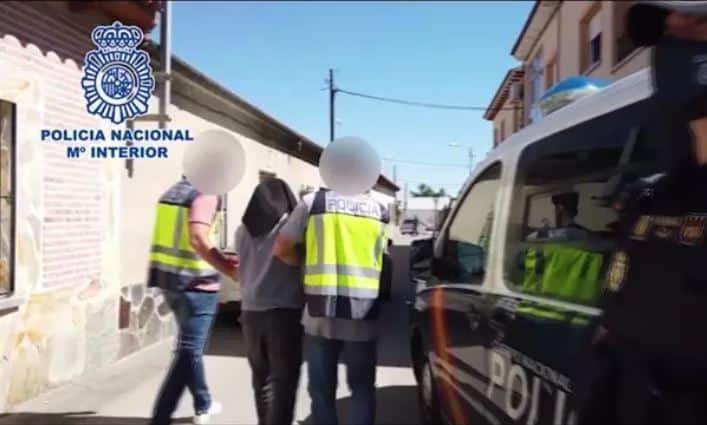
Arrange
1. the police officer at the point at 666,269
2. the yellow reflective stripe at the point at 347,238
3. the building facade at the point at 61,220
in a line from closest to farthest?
the police officer at the point at 666,269 < the yellow reflective stripe at the point at 347,238 < the building facade at the point at 61,220

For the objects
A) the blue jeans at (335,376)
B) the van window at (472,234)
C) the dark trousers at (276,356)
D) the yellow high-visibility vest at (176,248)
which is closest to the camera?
the van window at (472,234)

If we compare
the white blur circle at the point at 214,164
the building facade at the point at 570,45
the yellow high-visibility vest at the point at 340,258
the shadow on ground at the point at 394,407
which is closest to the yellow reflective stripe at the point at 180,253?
the white blur circle at the point at 214,164

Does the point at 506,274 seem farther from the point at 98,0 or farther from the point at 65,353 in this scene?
the point at 98,0

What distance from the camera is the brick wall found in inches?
188

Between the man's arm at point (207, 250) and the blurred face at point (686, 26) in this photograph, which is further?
the man's arm at point (207, 250)

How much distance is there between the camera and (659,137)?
1814 mm

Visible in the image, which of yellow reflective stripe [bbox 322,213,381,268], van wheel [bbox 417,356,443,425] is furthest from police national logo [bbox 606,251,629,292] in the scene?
van wheel [bbox 417,356,443,425]

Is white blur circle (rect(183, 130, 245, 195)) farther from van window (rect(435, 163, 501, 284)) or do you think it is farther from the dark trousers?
van window (rect(435, 163, 501, 284))

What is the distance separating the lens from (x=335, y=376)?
11.6 ft

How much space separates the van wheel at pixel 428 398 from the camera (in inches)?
147

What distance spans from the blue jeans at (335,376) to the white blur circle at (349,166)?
31.3 inches

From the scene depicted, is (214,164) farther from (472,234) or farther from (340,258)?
(472,234)

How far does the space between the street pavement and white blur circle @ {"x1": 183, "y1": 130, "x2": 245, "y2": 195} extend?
1.49m

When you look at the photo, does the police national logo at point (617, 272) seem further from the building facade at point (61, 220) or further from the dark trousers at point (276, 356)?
the building facade at point (61, 220)
